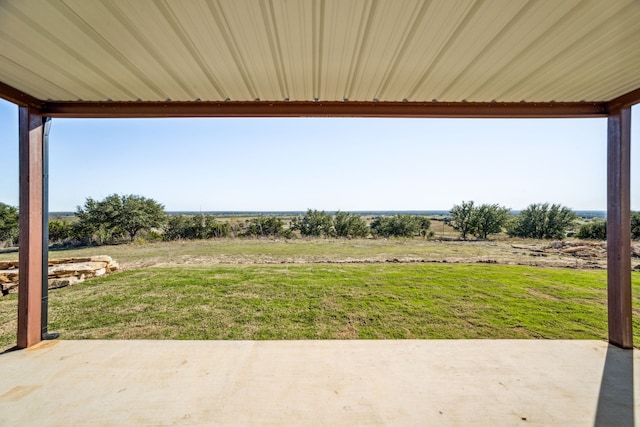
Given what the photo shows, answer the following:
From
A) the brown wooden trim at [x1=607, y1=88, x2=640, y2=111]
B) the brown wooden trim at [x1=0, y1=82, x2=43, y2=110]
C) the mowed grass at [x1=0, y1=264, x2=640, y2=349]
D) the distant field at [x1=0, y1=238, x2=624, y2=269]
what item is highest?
the brown wooden trim at [x1=0, y1=82, x2=43, y2=110]

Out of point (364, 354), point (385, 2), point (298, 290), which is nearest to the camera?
point (385, 2)

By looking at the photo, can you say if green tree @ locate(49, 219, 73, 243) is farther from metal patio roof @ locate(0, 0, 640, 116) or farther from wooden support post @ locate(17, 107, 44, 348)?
metal patio roof @ locate(0, 0, 640, 116)

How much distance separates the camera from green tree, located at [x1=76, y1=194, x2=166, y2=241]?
11.8 metres

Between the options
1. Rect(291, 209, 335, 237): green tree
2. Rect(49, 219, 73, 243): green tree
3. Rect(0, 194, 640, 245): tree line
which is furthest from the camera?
Rect(291, 209, 335, 237): green tree

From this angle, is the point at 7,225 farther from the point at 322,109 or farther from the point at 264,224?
the point at 322,109

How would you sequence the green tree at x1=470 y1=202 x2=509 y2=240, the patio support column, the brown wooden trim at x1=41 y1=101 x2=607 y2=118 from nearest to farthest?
the patio support column
the brown wooden trim at x1=41 y1=101 x2=607 y2=118
the green tree at x1=470 y1=202 x2=509 y2=240

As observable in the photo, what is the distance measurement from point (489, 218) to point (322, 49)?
13.7m

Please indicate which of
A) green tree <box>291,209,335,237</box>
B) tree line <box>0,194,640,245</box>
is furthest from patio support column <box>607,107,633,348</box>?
green tree <box>291,209,335,237</box>

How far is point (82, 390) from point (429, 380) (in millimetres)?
2406

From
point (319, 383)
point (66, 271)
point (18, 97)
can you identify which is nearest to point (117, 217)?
point (66, 271)

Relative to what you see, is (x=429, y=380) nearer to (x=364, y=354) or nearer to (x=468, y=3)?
(x=364, y=354)

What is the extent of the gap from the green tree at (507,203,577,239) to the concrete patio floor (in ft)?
41.4

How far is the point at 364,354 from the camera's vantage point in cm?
231

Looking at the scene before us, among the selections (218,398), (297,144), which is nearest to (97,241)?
(297,144)
